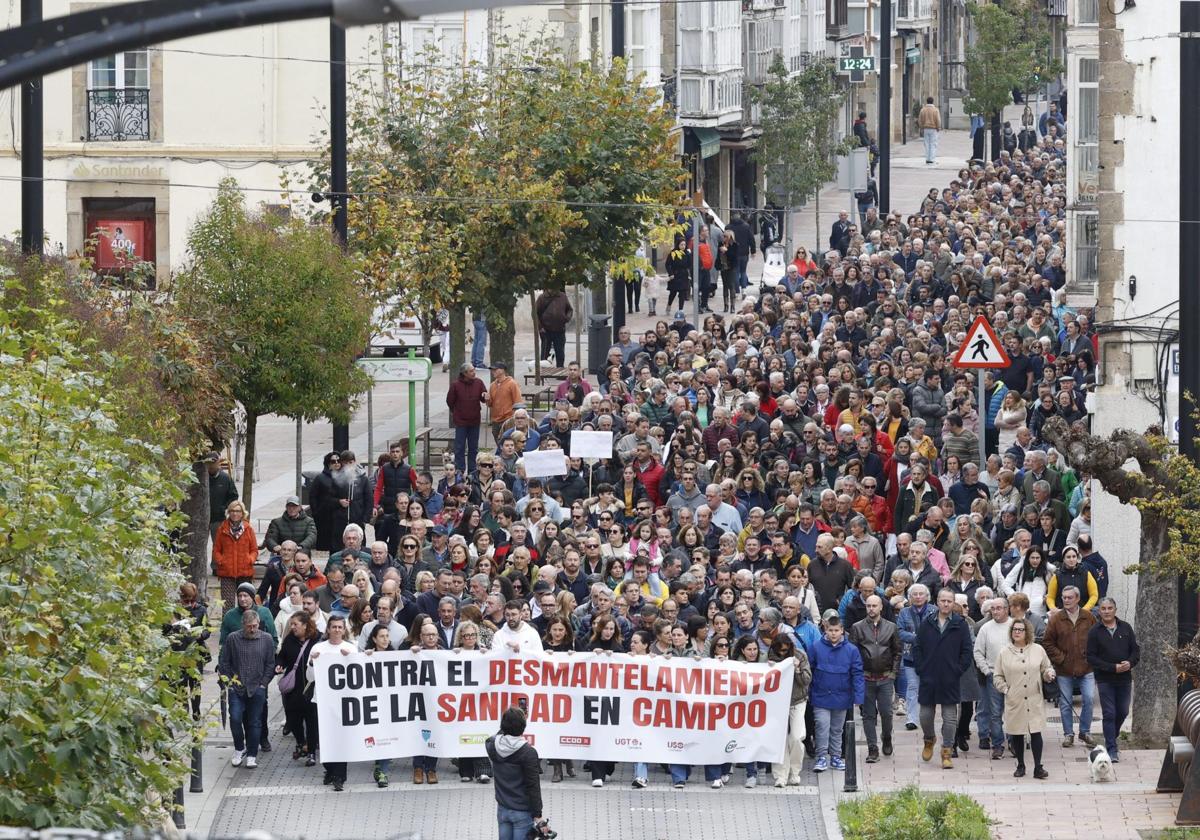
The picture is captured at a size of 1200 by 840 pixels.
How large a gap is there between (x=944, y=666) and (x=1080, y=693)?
4.01 feet

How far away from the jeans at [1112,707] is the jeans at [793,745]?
2.07 m

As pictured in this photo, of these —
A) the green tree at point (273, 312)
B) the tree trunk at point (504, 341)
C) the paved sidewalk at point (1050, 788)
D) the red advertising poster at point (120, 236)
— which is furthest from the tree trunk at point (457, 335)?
the paved sidewalk at point (1050, 788)

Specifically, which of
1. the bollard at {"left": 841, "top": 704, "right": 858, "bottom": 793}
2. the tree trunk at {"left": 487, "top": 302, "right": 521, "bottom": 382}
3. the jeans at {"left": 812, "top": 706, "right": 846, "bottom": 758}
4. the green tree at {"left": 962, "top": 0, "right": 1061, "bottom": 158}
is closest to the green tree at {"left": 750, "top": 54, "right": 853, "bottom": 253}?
the green tree at {"left": 962, "top": 0, "right": 1061, "bottom": 158}

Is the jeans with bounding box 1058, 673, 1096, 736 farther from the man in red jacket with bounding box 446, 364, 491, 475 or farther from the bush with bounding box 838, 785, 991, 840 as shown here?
the man in red jacket with bounding box 446, 364, 491, 475

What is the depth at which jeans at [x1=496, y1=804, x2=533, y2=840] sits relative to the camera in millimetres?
14234

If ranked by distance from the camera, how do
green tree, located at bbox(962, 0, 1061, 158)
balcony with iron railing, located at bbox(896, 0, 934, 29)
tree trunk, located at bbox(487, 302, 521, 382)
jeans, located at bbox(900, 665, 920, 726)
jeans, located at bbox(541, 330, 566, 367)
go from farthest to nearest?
balcony with iron railing, located at bbox(896, 0, 934, 29) → green tree, located at bbox(962, 0, 1061, 158) → jeans, located at bbox(541, 330, 566, 367) → tree trunk, located at bbox(487, 302, 521, 382) → jeans, located at bbox(900, 665, 920, 726)

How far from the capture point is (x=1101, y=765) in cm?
1677

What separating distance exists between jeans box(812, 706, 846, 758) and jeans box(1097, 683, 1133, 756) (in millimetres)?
1802

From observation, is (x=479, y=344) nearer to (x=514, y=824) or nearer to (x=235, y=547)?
(x=235, y=547)

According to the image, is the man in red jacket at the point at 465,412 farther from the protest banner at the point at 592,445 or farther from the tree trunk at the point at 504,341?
the tree trunk at the point at 504,341

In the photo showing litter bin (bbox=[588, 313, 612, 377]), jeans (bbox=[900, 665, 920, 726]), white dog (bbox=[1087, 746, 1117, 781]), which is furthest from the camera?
litter bin (bbox=[588, 313, 612, 377])

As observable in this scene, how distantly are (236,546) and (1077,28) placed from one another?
37.3 feet

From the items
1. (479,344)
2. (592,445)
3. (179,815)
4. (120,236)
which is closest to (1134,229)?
(592,445)

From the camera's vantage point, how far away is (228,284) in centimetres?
2322
